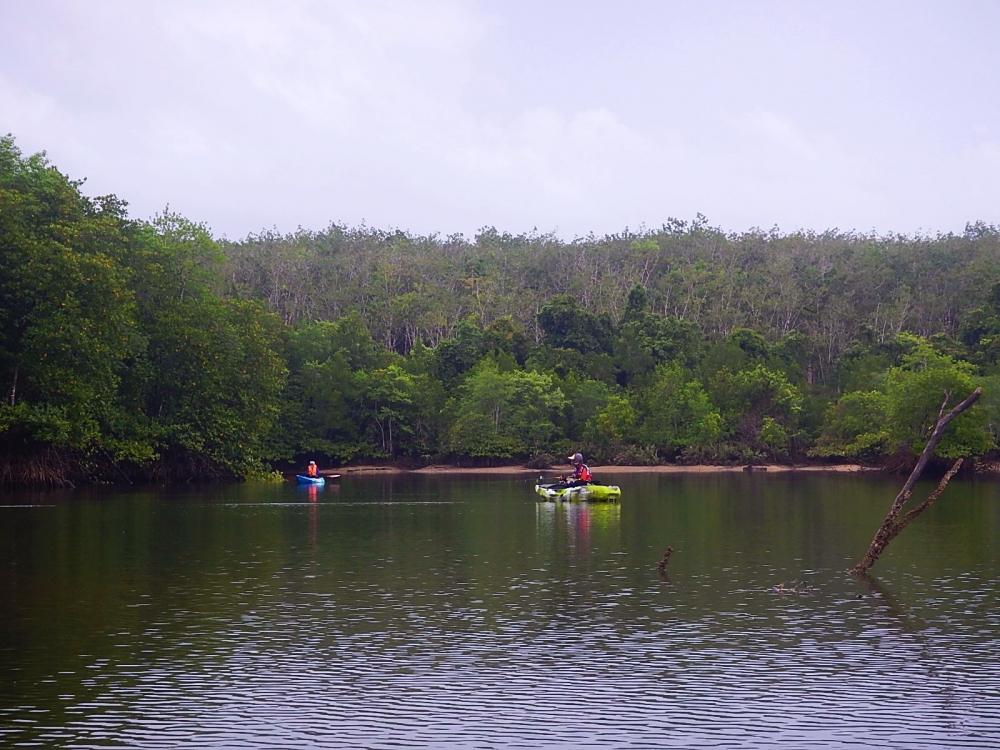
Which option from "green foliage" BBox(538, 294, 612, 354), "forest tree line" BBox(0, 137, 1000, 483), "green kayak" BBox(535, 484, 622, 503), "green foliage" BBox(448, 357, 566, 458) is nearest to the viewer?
"green kayak" BBox(535, 484, 622, 503)

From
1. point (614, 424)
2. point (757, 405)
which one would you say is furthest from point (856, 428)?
point (614, 424)

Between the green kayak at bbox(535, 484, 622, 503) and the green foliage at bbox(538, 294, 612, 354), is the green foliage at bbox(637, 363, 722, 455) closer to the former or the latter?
the green foliage at bbox(538, 294, 612, 354)

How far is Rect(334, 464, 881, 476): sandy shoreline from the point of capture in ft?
302

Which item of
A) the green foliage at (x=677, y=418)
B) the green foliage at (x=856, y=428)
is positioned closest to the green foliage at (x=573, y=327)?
the green foliage at (x=677, y=418)

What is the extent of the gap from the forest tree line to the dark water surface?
20.6 m

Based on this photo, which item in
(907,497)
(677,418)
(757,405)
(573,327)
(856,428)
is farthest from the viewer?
(573,327)

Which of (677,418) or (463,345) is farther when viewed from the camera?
(463,345)

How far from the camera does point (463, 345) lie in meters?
103

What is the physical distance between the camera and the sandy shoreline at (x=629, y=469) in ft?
302

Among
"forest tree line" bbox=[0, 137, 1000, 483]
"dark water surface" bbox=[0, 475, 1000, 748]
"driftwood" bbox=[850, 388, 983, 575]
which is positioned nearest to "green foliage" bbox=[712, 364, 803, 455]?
"forest tree line" bbox=[0, 137, 1000, 483]

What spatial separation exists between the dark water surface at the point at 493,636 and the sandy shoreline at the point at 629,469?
158 feet

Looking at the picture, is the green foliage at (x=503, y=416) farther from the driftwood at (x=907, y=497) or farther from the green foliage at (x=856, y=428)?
the driftwood at (x=907, y=497)

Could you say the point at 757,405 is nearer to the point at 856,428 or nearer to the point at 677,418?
the point at 677,418

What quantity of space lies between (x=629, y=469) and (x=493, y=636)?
72.5 metres
